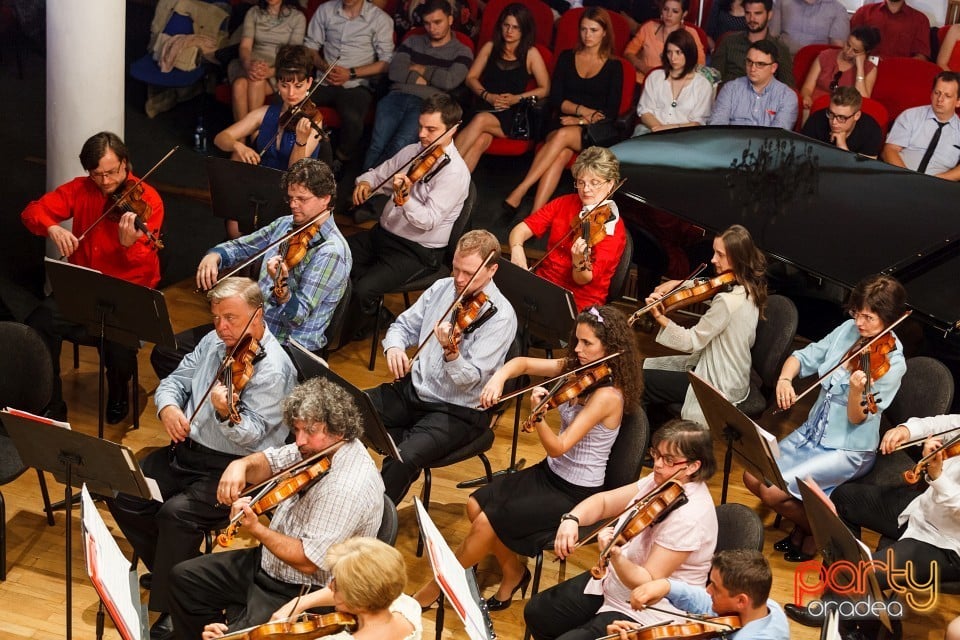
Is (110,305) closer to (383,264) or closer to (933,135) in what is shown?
(383,264)

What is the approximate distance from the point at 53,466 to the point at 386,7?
5.17m

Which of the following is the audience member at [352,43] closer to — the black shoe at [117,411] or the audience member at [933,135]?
the black shoe at [117,411]

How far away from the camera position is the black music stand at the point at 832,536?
3.34 meters

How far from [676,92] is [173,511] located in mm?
4363

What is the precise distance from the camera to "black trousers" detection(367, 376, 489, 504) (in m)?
4.43

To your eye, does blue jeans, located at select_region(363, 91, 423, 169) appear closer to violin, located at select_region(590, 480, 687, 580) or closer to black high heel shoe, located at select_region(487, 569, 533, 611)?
black high heel shoe, located at select_region(487, 569, 533, 611)

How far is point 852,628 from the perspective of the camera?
407 centimetres

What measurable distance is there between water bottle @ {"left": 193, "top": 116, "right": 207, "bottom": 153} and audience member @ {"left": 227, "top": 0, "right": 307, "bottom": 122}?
30 cm

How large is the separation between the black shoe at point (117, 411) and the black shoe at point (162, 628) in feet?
4.75

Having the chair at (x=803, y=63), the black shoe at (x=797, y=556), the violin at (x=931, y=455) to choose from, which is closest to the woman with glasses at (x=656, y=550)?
the violin at (x=931, y=455)

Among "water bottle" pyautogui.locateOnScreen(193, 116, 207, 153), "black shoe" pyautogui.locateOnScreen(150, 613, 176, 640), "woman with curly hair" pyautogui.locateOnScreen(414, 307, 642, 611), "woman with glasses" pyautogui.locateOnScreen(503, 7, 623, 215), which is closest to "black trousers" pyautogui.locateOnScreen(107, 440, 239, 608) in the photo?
"black shoe" pyautogui.locateOnScreen(150, 613, 176, 640)

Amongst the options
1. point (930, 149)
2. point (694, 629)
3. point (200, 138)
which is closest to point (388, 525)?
point (694, 629)

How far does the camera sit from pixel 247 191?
19.0 ft

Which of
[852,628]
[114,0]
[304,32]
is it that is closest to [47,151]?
[114,0]
